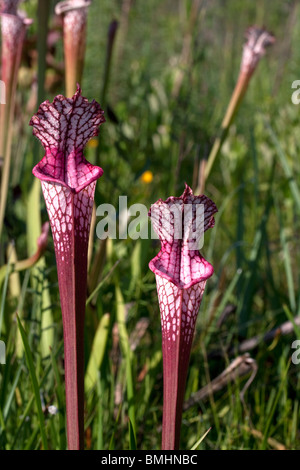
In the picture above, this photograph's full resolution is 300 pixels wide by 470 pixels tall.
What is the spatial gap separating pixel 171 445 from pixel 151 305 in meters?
0.73

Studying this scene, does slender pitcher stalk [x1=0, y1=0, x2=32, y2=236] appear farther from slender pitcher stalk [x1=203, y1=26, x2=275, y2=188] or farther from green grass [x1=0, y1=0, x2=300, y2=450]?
slender pitcher stalk [x1=203, y1=26, x2=275, y2=188]

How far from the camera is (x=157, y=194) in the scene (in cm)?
194

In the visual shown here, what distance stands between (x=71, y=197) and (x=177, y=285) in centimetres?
16

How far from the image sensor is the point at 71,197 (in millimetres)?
583

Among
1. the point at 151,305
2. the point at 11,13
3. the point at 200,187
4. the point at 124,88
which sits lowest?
the point at 151,305

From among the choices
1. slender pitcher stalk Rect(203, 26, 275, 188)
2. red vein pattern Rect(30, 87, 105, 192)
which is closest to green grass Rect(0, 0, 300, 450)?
slender pitcher stalk Rect(203, 26, 275, 188)

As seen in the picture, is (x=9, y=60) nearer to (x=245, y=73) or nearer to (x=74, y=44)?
(x=74, y=44)

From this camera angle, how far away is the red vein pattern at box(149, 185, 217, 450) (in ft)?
1.94

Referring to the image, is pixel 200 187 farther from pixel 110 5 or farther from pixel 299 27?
pixel 299 27

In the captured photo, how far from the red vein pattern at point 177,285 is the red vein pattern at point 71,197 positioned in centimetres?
8

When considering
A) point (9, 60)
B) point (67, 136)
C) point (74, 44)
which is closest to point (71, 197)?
point (67, 136)

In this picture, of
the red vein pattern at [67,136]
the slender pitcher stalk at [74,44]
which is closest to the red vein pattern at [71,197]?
the red vein pattern at [67,136]

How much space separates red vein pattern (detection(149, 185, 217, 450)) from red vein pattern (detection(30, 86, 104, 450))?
0.08 meters

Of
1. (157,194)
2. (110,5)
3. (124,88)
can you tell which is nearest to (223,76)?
(124,88)
